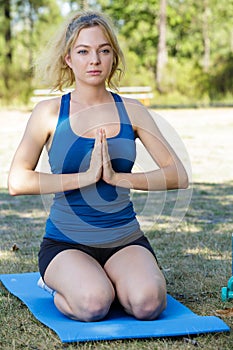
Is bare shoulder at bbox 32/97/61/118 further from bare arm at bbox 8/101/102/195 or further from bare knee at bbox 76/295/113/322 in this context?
bare knee at bbox 76/295/113/322

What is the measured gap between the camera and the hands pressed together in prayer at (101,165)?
10.6 feet

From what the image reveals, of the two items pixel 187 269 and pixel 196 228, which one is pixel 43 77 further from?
pixel 196 228

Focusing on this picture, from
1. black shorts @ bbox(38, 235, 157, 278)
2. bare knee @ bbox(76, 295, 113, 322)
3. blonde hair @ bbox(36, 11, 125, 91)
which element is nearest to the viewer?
bare knee @ bbox(76, 295, 113, 322)

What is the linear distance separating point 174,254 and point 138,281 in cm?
139

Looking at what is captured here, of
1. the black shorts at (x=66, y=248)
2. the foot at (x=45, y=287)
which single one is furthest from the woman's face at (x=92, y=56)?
the foot at (x=45, y=287)

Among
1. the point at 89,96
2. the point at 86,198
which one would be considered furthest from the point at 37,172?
the point at 89,96

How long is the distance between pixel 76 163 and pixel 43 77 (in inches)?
22.9

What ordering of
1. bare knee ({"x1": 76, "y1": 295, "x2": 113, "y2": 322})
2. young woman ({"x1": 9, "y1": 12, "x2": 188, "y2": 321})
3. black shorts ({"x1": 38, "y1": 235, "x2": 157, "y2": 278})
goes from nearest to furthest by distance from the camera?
bare knee ({"x1": 76, "y1": 295, "x2": 113, "y2": 322}), young woman ({"x1": 9, "y1": 12, "x2": 188, "y2": 321}), black shorts ({"x1": 38, "y1": 235, "x2": 157, "y2": 278})

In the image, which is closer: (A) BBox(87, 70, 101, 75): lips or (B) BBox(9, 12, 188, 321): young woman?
(B) BBox(9, 12, 188, 321): young woman

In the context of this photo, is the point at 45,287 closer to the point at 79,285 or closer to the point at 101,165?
the point at 79,285

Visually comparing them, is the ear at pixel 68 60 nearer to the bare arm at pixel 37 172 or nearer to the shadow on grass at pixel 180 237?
the bare arm at pixel 37 172

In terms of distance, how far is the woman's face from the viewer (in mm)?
3428

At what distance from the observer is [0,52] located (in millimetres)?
33750

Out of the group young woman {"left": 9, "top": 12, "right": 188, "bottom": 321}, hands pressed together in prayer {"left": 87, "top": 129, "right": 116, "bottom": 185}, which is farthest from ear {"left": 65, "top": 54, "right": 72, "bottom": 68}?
hands pressed together in prayer {"left": 87, "top": 129, "right": 116, "bottom": 185}
